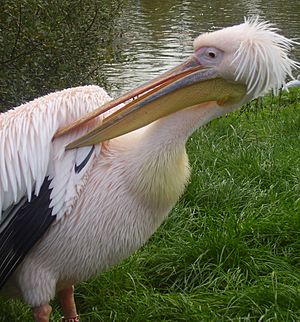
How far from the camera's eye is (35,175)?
2.50 meters

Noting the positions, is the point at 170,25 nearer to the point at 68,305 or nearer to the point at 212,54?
the point at 68,305

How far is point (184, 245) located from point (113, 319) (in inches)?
23.3

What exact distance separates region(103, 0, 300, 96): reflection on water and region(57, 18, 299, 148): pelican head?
3.46 meters

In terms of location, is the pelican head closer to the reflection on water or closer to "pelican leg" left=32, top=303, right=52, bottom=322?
"pelican leg" left=32, top=303, right=52, bottom=322

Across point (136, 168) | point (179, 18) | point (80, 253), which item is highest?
point (136, 168)

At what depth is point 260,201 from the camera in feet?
12.7

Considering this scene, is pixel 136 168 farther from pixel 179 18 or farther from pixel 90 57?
pixel 179 18

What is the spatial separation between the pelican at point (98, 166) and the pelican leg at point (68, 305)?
33 cm

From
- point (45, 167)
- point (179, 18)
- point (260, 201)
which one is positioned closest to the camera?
point (45, 167)

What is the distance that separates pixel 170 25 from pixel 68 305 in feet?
34.4

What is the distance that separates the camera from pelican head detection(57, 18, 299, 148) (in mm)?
2432

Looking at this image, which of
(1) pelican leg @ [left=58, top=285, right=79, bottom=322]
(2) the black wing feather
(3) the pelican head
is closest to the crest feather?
(3) the pelican head

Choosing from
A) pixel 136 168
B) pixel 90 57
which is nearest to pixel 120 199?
pixel 136 168

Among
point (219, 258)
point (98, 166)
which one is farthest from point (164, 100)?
point (219, 258)
